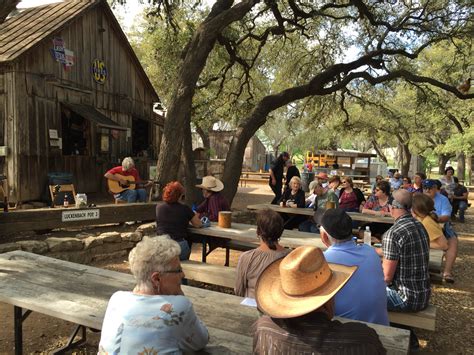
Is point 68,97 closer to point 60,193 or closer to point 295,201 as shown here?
point 60,193

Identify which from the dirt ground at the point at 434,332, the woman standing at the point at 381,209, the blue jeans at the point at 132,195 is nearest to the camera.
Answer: the dirt ground at the point at 434,332

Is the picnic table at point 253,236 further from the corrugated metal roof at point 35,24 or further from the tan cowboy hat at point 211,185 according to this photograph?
the corrugated metal roof at point 35,24

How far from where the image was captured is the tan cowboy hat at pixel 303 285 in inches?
63.5

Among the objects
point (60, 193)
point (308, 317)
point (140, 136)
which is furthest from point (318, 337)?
point (140, 136)

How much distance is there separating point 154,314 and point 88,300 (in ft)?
3.80

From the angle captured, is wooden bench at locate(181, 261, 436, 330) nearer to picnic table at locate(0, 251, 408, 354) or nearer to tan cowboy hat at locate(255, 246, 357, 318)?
picnic table at locate(0, 251, 408, 354)

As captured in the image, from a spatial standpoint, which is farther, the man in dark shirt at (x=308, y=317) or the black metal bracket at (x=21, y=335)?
the black metal bracket at (x=21, y=335)

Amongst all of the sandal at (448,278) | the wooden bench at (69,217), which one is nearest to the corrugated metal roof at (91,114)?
the wooden bench at (69,217)

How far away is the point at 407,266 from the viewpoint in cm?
329

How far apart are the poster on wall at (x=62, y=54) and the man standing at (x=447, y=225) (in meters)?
9.83

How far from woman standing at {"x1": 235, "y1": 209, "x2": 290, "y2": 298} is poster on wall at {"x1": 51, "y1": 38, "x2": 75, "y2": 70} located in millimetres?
9869

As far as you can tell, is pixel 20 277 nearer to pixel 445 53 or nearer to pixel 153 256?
pixel 153 256

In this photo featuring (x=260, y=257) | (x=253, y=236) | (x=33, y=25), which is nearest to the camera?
(x=260, y=257)

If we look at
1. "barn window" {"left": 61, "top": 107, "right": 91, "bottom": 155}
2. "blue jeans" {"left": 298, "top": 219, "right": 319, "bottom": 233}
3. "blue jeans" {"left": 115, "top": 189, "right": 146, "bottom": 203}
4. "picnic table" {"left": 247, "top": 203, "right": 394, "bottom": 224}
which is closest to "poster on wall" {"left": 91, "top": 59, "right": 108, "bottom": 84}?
"barn window" {"left": 61, "top": 107, "right": 91, "bottom": 155}
